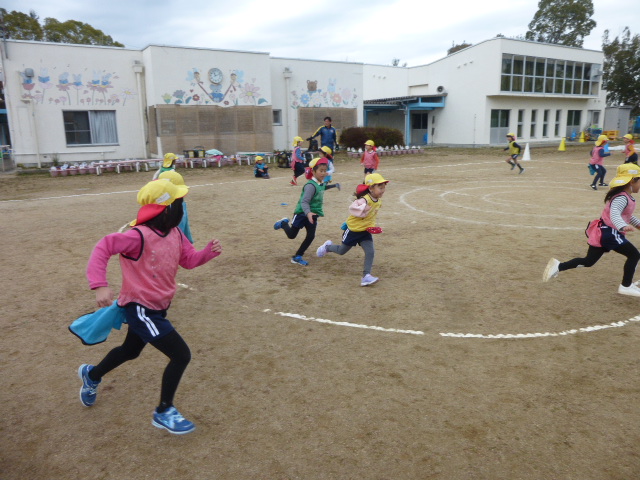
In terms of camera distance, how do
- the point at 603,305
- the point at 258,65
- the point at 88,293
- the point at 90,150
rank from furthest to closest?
the point at 258,65
the point at 90,150
the point at 88,293
the point at 603,305

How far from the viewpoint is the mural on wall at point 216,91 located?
2322 cm

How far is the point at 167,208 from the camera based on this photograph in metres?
3.27

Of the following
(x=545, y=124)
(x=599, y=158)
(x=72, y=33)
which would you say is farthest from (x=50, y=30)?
(x=599, y=158)

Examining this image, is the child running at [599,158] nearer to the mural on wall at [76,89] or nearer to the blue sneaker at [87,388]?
the blue sneaker at [87,388]

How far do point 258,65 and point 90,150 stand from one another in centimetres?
889

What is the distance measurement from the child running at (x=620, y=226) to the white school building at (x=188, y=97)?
2054 cm

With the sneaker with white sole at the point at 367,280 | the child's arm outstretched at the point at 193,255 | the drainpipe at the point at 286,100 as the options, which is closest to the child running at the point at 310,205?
the sneaker with white sole at the point at 367,280

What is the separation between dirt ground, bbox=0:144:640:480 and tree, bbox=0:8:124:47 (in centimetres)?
4315

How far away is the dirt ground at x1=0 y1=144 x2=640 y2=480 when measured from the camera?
10.0 feet

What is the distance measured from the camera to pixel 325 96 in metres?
28.0

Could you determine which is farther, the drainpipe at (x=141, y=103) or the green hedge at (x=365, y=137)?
the green hedge at (x=365, y=137)

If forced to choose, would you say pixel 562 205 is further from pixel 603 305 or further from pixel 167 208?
pixel 167 208

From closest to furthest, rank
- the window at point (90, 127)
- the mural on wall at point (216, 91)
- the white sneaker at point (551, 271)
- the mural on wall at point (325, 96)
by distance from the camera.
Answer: the white sneaker at point (551, 271)
the window at point (90, 127)
the mural on wall at point (216, 91)
the mural on wall at point (325, 96)

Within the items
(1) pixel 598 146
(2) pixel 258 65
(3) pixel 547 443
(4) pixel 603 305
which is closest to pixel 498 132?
(2) pixel 258 65
